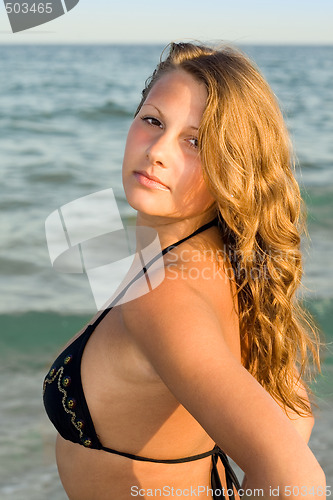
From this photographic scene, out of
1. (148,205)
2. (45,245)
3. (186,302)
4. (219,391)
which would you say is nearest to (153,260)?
(148,205)

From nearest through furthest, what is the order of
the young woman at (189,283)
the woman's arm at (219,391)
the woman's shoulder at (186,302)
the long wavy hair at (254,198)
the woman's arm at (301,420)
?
the woman's arm at (219,391) < the woman's shoulder at (186,302) < the young woman at (189,283) < the long wavy hair at (254,198) < the woman's arm at (301,420)

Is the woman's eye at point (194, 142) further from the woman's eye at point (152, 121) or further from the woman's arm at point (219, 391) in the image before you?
the woman's arm at point (219, 391)

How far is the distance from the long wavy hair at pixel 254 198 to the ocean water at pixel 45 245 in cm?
112

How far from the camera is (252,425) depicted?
1379 mm

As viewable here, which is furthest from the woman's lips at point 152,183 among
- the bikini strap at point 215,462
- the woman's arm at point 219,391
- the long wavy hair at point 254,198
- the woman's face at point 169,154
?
the bikini strap at point 215,462

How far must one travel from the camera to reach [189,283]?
1.61 meters

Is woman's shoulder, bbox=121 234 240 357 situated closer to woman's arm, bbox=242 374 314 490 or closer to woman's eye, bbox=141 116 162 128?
woman's eye, bbox=141 116 162 128

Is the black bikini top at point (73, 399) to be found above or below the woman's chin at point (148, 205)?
below

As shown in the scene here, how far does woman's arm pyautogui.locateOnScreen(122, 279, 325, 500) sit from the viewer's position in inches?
53.7

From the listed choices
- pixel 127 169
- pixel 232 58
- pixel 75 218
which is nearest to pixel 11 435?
pixel 127 169

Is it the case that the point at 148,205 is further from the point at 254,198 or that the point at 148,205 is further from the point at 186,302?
the point at 186,302

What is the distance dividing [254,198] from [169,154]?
26 centimetres

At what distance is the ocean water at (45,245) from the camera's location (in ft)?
12.4

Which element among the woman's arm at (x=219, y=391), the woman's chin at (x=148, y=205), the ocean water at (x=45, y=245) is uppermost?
the woman's chin at (x=148, y=205)
